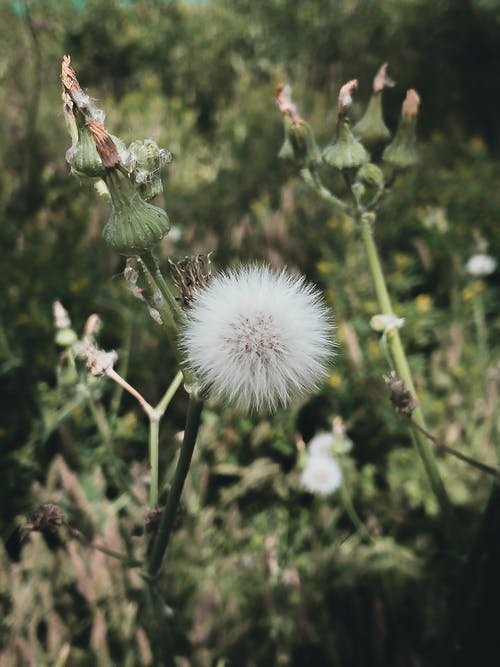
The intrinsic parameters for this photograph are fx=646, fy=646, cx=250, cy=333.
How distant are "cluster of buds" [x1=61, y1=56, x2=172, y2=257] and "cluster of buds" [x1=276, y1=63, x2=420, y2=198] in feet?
1.48

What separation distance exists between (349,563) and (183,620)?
0.54m

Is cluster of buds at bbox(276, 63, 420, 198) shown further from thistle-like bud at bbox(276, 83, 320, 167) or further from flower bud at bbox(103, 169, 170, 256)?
flower bud at bbox(103, 169, 170, 256)

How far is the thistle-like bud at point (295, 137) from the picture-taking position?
129 centimetres

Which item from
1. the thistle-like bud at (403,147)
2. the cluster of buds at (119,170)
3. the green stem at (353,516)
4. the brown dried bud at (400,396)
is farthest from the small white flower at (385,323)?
the green stem at (353,516)

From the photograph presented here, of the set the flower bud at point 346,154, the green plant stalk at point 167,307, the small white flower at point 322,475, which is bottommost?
the green plant stalk at point 167,307

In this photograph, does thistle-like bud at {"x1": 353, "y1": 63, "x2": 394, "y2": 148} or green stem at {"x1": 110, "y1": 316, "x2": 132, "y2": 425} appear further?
green stem at {"x1": 110, "y1": 316, "x2": 132, "y2": 425}

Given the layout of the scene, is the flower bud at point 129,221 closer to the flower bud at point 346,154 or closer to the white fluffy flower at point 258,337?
the white fluffy flower at point 258,337

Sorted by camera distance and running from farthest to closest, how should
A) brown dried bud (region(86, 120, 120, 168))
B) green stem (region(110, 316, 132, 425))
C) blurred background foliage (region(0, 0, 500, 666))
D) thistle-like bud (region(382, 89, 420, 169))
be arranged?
blurred background foliage (region(0, 0, 500, 666)) < green stem (region(110, 316, 132, 425)) < thistle-like bud (region(382, 89, 420, 169)) < brown dried bud (region(86, 120, 120, 168))

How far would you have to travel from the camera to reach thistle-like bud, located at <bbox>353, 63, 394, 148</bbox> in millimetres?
1297

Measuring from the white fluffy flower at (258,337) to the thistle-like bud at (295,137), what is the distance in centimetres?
49

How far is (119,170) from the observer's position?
79 centimetres

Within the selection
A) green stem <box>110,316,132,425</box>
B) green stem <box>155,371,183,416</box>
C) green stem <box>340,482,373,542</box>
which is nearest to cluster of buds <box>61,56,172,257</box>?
green stem <box>155,371,183,416</box>

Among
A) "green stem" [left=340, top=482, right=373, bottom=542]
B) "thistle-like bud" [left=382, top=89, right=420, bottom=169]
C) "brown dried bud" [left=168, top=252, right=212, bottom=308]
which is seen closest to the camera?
"brown dried bud" [left=168, top=252, right=212, bottom=308]

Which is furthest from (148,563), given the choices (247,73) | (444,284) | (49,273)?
(247,73)
